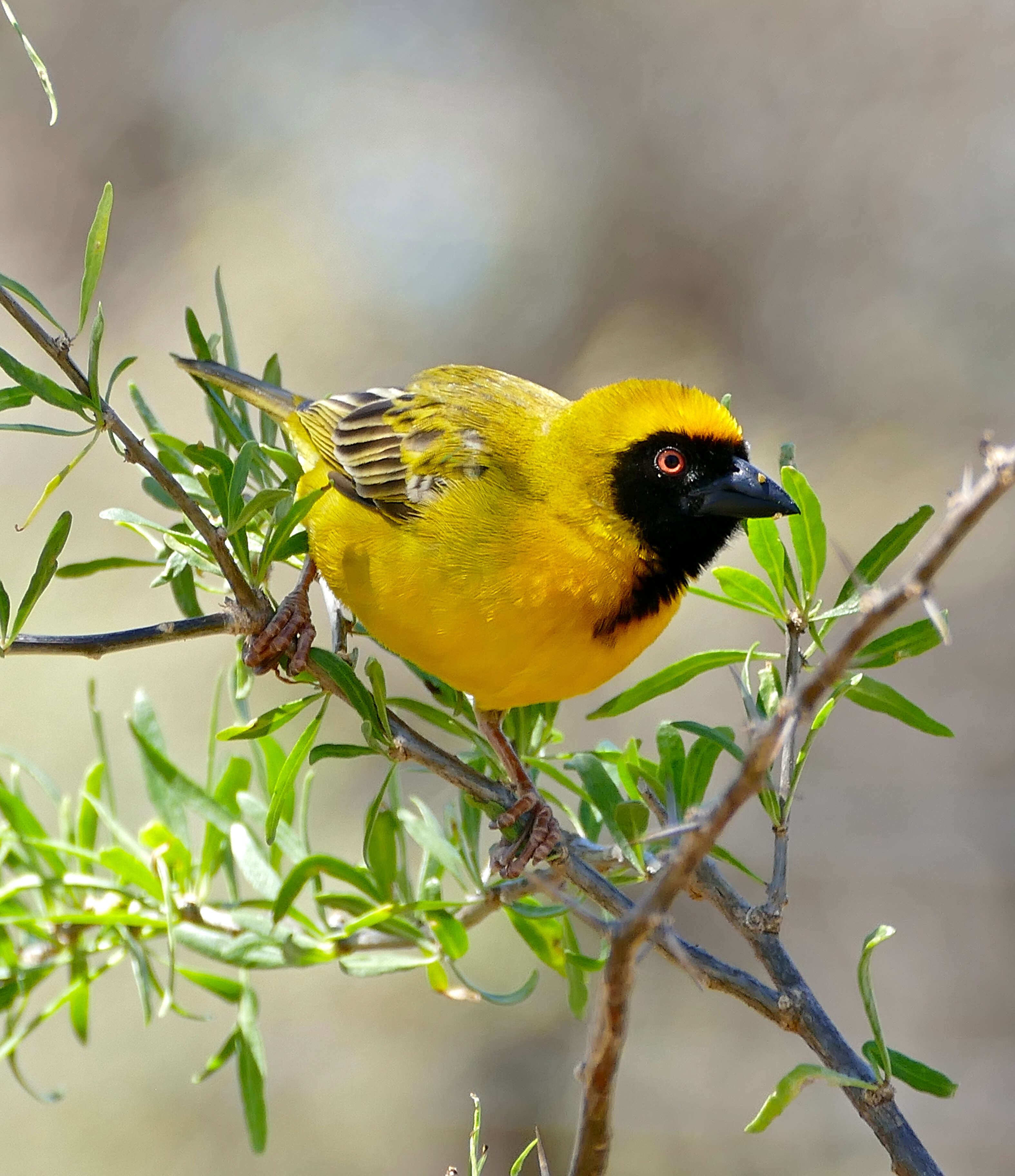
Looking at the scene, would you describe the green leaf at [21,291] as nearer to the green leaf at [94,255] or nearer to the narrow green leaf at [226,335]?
the green leaf at [94,255]

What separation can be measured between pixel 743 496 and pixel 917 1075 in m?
1.26

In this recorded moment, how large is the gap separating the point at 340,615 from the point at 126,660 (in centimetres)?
324

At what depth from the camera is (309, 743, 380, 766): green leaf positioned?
198cm

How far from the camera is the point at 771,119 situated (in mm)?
7293

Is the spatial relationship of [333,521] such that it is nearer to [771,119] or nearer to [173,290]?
[173,290]

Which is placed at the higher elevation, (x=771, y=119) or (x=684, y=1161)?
(x=771, y=119)

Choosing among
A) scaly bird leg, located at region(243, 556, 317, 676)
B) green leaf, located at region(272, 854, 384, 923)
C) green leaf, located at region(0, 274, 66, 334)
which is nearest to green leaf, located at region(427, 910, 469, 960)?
green leaf, located at region(272, 854, 384, 923)

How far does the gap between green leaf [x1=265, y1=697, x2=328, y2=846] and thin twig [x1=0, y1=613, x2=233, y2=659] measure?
0.22 m

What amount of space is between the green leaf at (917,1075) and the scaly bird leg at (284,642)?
1.20 meters

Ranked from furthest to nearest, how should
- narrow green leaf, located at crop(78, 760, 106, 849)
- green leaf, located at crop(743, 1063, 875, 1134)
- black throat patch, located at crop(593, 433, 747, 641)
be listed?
black throat patch, located at crop(593, 433, 747, 641) → narrow green leaf, located at crop(78, 760, 106, 849) → green leaf, located at crop(743, 1063, 875, 1134)

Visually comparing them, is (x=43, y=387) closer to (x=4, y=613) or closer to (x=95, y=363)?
(x=95, y=363)

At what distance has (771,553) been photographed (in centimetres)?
204

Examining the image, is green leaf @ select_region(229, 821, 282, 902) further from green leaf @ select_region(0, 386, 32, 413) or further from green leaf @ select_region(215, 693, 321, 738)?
green leaf @ select_region(0, 386, 32, 413)

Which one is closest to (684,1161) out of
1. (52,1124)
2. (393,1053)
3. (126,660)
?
(393,1053)
